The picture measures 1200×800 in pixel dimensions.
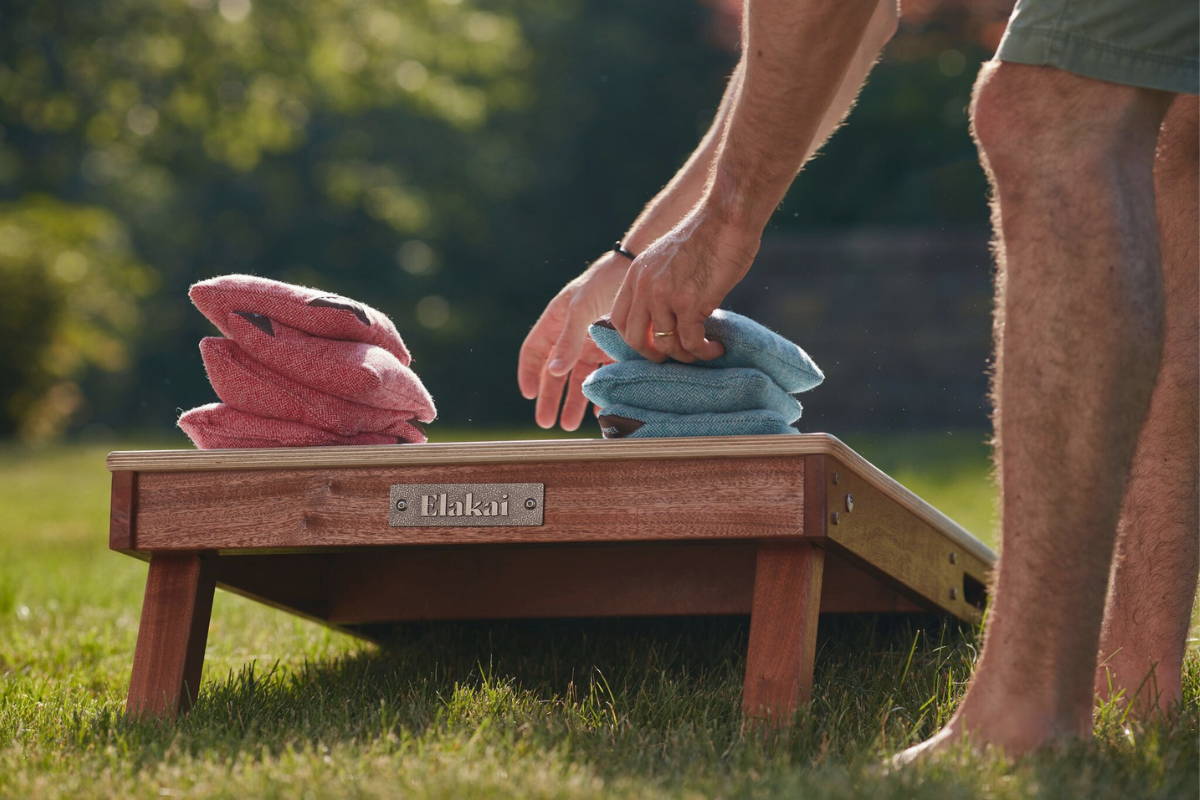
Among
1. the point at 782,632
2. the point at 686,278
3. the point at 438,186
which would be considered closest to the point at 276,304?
the point at 686,278

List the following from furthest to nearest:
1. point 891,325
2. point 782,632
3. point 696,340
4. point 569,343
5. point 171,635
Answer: point 891,325
point 569,343
point 171,635
point 696,340
point 782,632

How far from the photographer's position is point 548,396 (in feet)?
7.51

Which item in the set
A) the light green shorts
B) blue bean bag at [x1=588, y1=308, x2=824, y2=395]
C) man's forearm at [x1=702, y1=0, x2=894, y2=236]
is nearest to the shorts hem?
the light green shorts

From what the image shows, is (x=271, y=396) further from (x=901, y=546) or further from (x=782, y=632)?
(x=901, y=546)

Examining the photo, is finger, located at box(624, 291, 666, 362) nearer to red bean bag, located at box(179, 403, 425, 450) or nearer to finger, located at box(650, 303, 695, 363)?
finger, located at box(650, 303, 695, 363)

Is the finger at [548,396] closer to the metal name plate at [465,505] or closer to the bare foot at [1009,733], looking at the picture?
the metal name plate at [465,505]

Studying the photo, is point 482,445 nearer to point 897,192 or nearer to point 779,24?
point 779,24

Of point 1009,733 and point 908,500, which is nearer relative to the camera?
point 1009,733

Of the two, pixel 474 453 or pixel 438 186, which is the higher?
pixel 438 186

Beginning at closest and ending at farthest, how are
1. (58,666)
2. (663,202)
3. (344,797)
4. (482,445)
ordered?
1. (344,797)
2. (482,445)
3. (663,202)
4. (58,666)

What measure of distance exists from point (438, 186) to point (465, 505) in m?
15.9

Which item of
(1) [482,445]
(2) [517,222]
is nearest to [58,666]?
(1) [482,445]

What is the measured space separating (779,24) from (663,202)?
60cm

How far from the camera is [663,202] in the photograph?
222 centimetres
